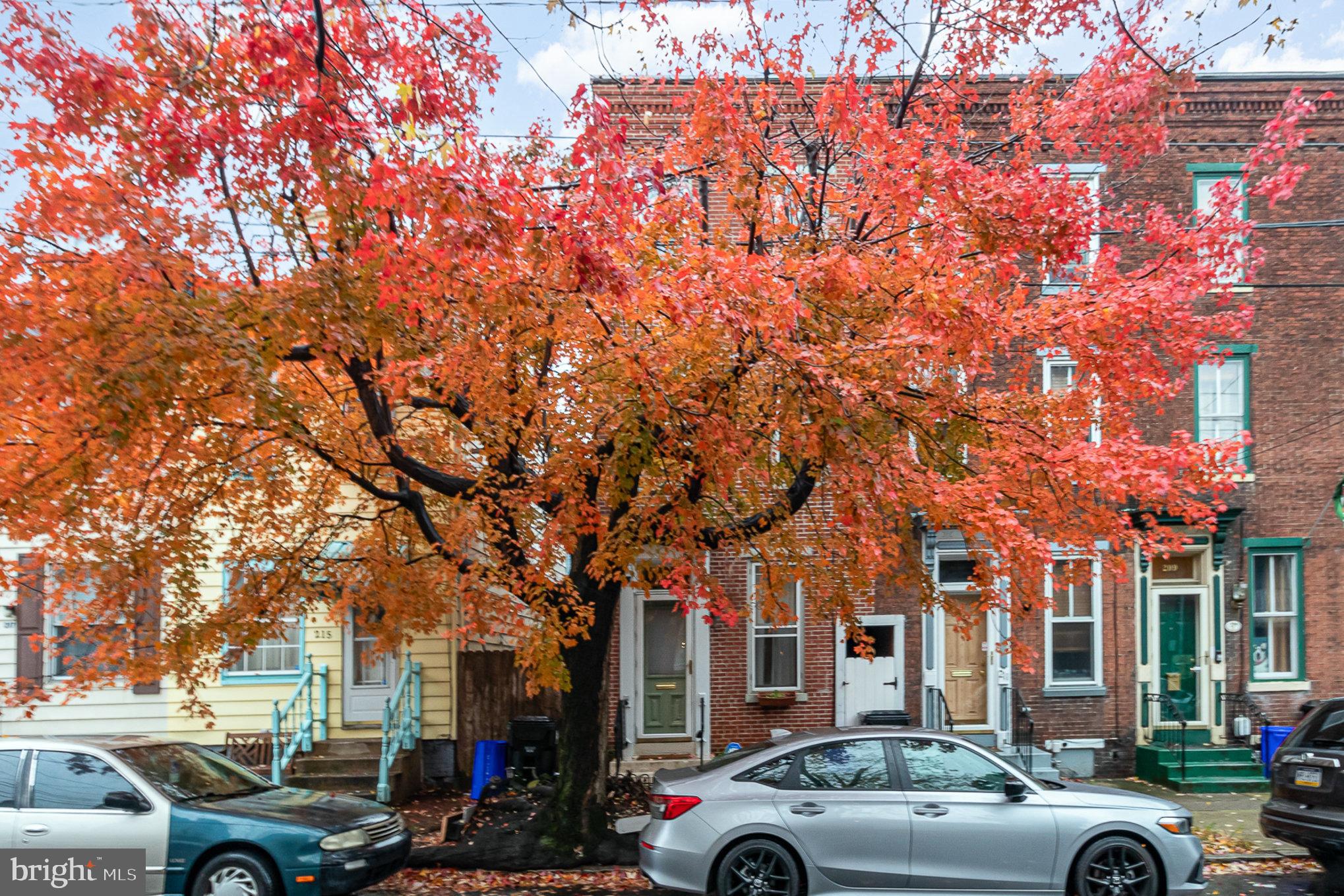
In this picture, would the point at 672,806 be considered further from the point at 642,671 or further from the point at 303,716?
the point at 303,716

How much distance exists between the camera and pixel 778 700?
1553 cm

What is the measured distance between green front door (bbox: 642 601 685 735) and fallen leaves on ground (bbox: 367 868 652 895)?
536 centimetres

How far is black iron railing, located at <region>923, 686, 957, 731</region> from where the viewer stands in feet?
50.6

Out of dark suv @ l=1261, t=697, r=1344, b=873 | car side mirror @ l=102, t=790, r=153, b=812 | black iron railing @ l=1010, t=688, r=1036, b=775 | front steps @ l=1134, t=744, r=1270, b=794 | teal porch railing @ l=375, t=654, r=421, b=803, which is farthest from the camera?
black iron railing @ l=1010, t=688, r=1036, b=775

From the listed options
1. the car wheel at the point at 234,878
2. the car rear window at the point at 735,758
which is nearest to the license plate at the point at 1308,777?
the car rear window at the point at 735,758

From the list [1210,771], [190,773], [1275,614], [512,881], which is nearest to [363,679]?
[512,881]

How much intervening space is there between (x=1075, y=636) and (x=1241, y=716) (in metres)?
2.72

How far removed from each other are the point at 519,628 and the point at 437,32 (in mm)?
5290

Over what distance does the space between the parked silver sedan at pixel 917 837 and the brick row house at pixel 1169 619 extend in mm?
7267

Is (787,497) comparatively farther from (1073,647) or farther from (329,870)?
(1073,647)

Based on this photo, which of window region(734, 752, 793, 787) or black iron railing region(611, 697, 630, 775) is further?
black iron railing region(611, 697, 630, 775)

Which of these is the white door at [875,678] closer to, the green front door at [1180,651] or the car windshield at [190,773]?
the green front door at [1180,651]

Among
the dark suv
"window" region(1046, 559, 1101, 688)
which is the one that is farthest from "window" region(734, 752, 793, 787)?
"window" region(1046, 559, 1101, 688)

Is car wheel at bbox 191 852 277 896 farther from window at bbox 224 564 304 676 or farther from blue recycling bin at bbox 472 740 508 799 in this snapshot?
window at bbox 224 564 304 676
